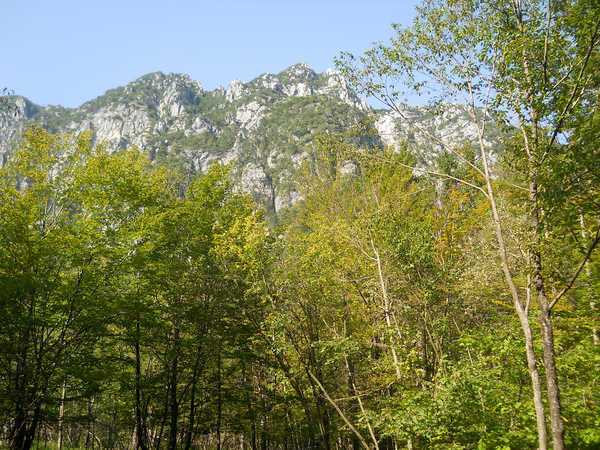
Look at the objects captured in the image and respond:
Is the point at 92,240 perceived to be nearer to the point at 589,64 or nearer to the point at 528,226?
the point at 528,226

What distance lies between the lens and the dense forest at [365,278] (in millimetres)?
7168

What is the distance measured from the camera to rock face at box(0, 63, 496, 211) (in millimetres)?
121188

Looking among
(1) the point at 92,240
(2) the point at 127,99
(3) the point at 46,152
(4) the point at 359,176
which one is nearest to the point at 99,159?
(3) the point at 46,152

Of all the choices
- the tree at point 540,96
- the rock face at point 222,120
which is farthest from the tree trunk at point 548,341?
the rock face at point 222,120

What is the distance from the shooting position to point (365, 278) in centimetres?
1098

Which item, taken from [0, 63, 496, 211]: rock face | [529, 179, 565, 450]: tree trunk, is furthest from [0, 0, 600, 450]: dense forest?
[0, 63, 496, 211]: rock face

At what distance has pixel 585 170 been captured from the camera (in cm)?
682

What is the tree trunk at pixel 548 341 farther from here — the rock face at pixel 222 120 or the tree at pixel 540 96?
the rock face at pixel 222 120

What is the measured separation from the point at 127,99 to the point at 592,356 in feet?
676

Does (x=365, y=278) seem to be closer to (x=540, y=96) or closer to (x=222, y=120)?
(x=540, y=96)

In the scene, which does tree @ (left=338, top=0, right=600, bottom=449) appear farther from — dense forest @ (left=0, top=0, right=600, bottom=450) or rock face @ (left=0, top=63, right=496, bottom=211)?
rock face @ (left=0, top=63, right=496, bottom=211)

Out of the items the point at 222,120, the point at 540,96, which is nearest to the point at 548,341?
the point at 540,96

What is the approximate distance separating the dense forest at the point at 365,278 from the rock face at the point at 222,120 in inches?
3403

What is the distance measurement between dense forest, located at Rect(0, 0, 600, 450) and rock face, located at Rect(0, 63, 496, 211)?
8645cm
